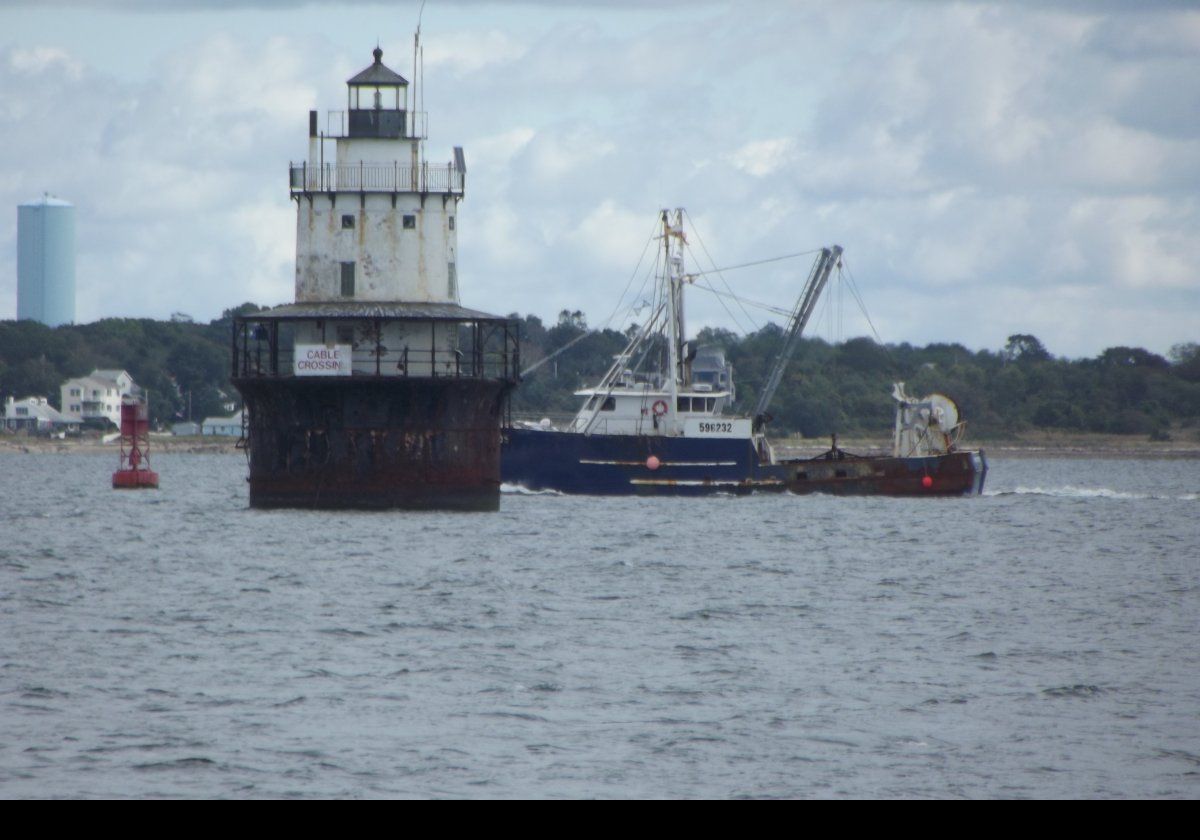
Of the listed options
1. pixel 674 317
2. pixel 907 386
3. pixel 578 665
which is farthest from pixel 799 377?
pixel 578 665

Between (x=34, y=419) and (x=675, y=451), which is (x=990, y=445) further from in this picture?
(x=675, y=451)

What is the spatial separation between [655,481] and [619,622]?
33512mm

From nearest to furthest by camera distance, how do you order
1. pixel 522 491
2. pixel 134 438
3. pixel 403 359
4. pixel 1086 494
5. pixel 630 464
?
pixel 403 359, pixel 630 464, pixel 522 491, pixel 134 438, pixel 1086 494

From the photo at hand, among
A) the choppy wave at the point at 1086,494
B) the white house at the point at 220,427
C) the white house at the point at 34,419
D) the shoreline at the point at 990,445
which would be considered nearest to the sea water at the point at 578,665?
the choppy wave at the point at 1086,494

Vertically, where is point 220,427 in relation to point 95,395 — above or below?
below

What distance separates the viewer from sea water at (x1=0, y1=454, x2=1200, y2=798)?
13203mm

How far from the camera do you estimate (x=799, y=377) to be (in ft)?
457

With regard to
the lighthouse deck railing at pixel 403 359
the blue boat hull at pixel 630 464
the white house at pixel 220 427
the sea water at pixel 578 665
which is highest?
the lighthouse deck railing at pixel 403 359

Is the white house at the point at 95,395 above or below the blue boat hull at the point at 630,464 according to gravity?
above

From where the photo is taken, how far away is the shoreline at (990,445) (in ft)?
424

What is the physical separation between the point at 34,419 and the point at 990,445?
83.4m

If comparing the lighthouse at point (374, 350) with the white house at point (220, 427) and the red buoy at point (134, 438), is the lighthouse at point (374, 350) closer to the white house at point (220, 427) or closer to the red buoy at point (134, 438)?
the red buoy at point (134, 438)

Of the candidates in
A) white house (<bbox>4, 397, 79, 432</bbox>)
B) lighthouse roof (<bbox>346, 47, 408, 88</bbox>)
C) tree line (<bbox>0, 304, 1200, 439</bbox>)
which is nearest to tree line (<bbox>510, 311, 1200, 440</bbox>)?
tree line (<bbox>0, 304, 1200, 439</bbox>)

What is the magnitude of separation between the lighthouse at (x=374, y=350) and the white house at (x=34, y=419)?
11393 cm
